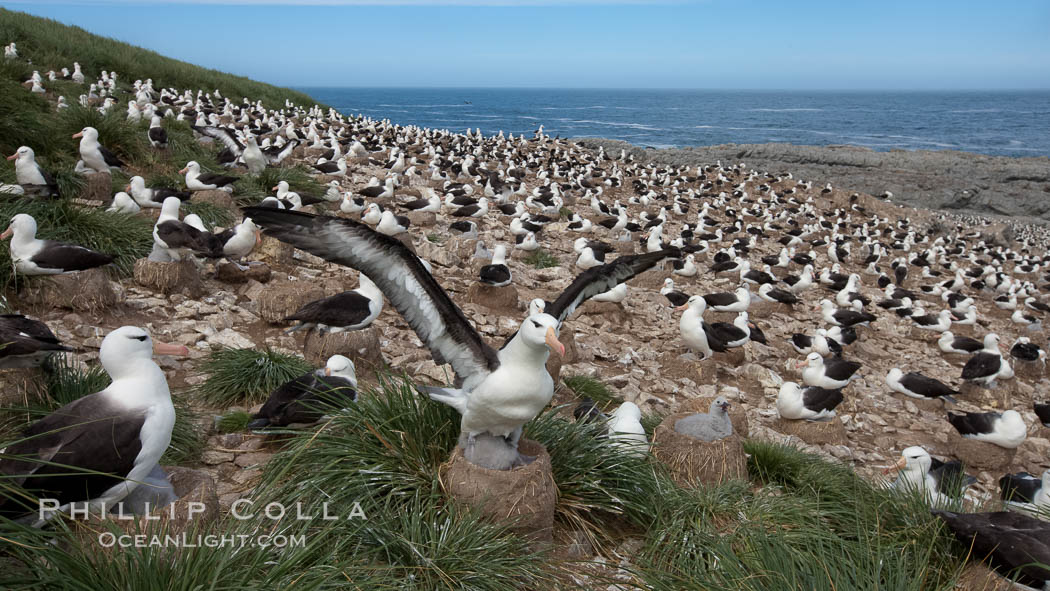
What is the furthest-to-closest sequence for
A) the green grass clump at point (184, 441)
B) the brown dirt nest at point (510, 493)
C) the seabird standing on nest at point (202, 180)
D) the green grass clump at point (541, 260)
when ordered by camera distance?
the green grass clump at point (541, 260), the seabird standing on nest at point (202, 180), the green grass clump at point (184, 441), the brown dirt nest at point (510, 493)

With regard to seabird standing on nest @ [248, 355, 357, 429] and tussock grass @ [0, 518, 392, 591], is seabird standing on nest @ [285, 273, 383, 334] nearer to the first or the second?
seabird standing on nest @ [248, 355, 357, 429]

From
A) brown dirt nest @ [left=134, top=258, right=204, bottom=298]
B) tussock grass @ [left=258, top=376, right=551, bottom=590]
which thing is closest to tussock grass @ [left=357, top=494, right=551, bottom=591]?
tussock grass @ [left=258, top=376, right=551, bottom=590]

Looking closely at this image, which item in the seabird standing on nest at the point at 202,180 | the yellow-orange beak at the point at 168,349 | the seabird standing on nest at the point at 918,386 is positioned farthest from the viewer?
the seabird standing on nest at the point at 202,180

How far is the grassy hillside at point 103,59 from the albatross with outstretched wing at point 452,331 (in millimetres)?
20629

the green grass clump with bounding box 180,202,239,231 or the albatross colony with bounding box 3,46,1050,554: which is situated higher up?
the green grass clump with bounding box 180,202,239,231

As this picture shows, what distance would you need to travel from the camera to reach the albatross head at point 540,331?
324cm

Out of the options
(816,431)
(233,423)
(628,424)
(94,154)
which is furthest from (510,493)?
(94,154)

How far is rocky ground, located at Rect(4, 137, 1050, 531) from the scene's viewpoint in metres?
6.55

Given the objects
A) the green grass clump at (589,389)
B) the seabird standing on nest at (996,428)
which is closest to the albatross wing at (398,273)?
the green grass clump at (589,389)

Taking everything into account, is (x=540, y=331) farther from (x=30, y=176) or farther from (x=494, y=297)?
(x=30, y=176)

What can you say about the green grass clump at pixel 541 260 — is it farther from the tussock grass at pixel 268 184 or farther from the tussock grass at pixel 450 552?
the tussock grass at pixel 450 552

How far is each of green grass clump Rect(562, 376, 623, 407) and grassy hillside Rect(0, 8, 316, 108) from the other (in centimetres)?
1949

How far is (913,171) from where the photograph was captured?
38281 mm

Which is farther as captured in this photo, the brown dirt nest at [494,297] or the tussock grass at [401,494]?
the brown dirt nest at [494,297]
